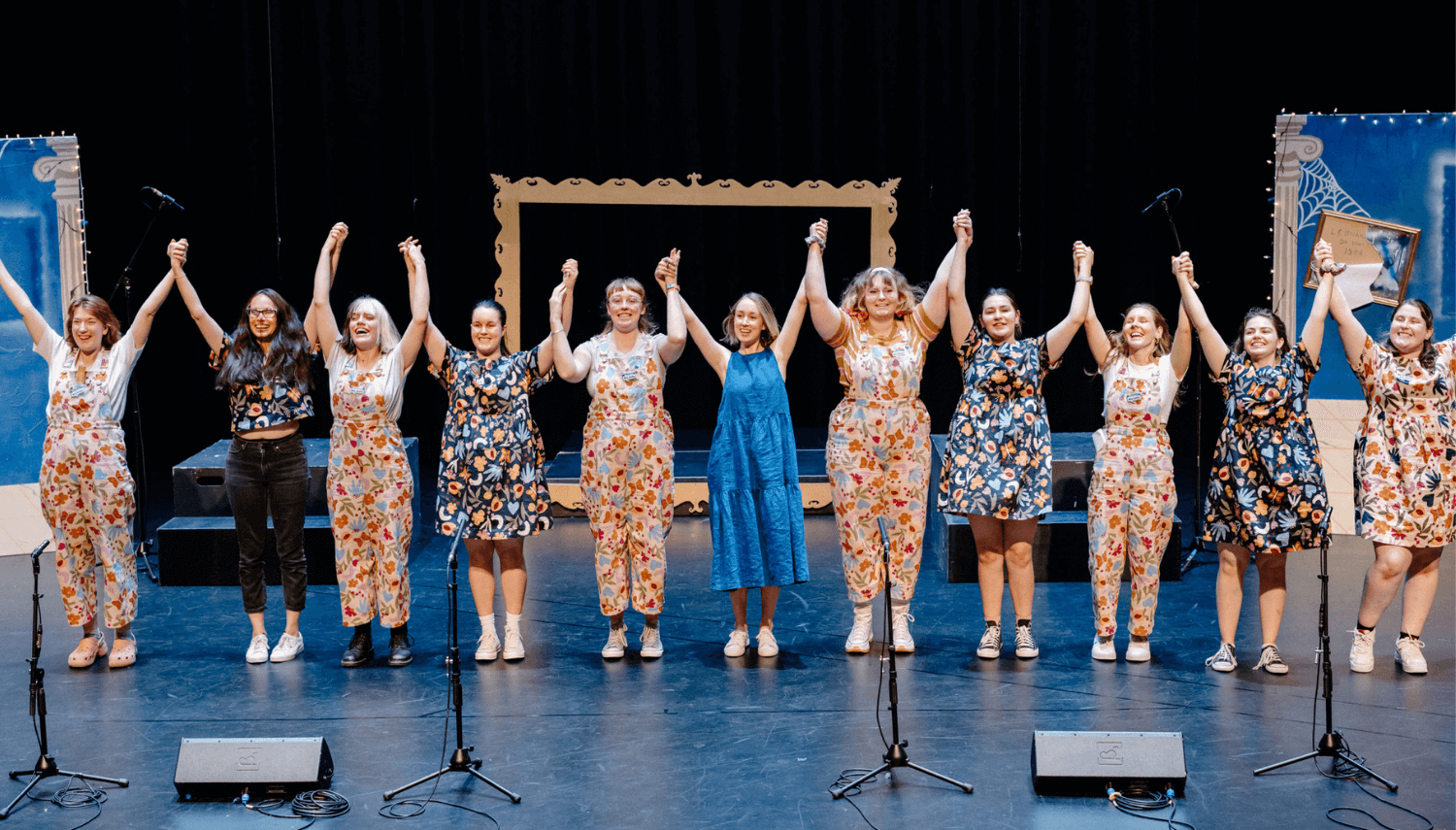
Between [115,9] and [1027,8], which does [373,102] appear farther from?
[1027,8]

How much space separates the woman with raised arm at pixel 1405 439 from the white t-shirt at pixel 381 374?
3230 millimetres

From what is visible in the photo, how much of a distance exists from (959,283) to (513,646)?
2092 mm

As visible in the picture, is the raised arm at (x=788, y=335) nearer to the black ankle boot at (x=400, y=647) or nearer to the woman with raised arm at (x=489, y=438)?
the woman with raised arm at (x=489, y=438)

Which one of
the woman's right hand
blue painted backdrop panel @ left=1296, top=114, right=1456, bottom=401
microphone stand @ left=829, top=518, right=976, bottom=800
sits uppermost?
blue painted backdrop panel @ left=1296, top=114, right=1456, bottom=401

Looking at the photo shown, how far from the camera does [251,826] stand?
3.45m

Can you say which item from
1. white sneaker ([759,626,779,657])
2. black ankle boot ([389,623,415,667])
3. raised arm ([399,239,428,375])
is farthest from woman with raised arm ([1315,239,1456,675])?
black ankle boot ([389,623,415,667])

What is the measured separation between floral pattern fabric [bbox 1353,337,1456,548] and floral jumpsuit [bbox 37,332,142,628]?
4391 mm

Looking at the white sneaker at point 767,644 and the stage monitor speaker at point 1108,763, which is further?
the white sneaker at point 767,644

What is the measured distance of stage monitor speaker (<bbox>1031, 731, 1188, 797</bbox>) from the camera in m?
3.53

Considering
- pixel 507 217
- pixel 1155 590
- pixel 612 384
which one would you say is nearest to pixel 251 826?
pixel 612 384

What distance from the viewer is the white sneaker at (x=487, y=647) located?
15.8 ft

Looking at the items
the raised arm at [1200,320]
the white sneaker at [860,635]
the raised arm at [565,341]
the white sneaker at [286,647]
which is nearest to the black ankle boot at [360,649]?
the white sneaker at [286,647]

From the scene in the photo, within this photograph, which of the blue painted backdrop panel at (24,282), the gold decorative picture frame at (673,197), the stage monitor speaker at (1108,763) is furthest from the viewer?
the gold decorative picture frame at (673,197)

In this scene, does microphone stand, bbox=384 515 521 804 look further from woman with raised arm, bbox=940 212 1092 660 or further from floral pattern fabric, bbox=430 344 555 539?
woman with raised arm, bbox=940 212 1092 660
